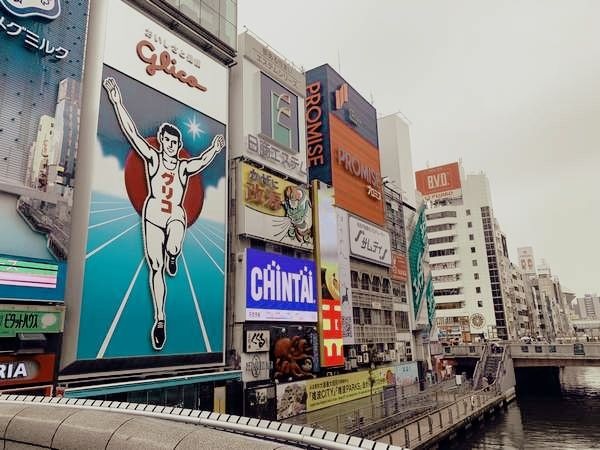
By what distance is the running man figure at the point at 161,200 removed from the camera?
24.5 meters

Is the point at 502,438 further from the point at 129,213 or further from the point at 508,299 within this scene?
the point at 508,299

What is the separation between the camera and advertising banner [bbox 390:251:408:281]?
174ft

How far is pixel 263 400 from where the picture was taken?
97.3ft

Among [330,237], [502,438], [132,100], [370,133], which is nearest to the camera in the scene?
[132,100]

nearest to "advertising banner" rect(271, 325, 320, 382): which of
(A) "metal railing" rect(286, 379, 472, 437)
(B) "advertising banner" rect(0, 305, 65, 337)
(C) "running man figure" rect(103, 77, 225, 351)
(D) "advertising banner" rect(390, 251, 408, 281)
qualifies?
(A) "metal railing" rect(286, 379, 472, 437)

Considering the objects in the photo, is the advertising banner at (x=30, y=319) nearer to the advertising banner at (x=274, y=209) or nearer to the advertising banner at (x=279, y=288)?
the advertising banner at (x=279, y=288)

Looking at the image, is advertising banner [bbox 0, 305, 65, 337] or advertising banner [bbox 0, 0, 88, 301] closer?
advertising banner [bbox 0, 305, 65, 337]

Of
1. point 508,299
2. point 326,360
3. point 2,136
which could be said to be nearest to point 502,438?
point 326,360

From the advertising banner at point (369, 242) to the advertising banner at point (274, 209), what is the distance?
24.3 ft

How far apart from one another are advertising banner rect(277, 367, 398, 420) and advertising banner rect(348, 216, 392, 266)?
1122 cm

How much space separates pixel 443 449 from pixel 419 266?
31.7 metres

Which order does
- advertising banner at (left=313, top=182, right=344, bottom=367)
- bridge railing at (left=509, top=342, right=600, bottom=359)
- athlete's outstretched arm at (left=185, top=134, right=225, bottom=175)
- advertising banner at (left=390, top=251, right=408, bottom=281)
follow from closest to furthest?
athlete's outstretched arm at (left=185, top=134, right=225, bottom=175) → advertising banner at (left=313, top=182, right=344, bottom=367) → bridge railing at (left=509, top=342, right=600, bottom=359) → advertising banner at (left=390, top=251, right=408, bottom=281)

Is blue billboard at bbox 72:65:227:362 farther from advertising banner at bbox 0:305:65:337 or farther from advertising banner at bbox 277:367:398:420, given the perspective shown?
advertising banner at bbox 277:367:398:420

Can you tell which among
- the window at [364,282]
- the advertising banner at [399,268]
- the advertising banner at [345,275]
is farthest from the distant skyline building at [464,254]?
the advertising banner at [345,275]
